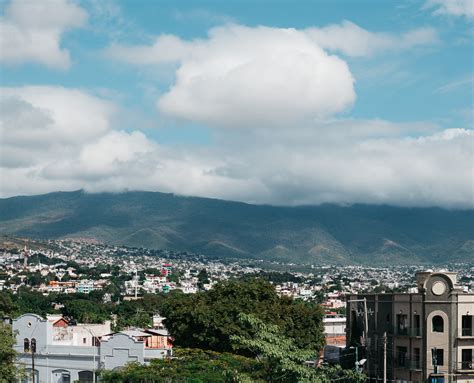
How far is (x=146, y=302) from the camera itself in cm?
15862

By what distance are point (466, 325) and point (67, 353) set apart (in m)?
25.8

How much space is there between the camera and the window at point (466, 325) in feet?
182

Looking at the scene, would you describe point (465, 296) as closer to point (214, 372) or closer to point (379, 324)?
→ point (379, 324)

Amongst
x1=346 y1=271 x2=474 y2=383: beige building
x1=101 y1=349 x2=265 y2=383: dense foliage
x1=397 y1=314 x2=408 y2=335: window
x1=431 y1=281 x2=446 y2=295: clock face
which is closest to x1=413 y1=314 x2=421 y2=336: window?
x1=346 y1=271 x2=474 y2=383: beige building

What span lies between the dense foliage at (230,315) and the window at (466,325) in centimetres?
1010

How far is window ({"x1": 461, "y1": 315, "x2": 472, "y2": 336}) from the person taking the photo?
55531 mm

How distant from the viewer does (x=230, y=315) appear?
61.9m

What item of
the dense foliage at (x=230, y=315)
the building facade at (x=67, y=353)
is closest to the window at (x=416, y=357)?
the dense foliage at (x=230, y=315)

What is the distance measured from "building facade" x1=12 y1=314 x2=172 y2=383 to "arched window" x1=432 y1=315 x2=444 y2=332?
16.5m

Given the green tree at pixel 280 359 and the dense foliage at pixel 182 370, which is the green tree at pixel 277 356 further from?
the dense foliage at pixel 182 370

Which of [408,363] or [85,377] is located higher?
[408,363]

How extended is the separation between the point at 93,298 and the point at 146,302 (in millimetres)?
35004

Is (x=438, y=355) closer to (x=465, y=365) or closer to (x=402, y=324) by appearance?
(x=465, y=365)

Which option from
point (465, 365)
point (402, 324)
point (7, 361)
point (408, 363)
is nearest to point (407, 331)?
point (402, 324)
